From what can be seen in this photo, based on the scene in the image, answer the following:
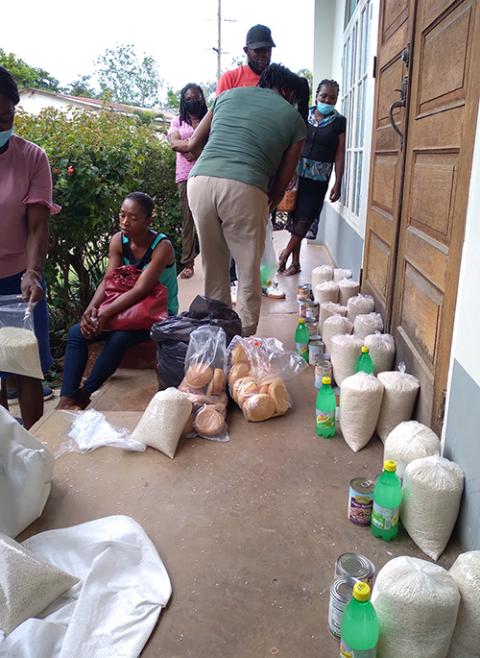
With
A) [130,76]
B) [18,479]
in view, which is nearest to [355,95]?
[18,479]

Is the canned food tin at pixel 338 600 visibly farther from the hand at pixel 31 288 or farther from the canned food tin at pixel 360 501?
the hand at pixel 31 288

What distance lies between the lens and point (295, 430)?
2.52 m

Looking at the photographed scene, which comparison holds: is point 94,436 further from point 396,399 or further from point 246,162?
point 246,162

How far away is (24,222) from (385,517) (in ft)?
6.89

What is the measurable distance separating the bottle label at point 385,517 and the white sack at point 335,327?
61.7 inches

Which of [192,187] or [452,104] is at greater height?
[452,104]

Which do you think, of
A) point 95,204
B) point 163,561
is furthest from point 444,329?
point 95,204

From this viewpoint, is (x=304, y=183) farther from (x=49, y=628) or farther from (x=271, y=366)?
(x=49, y=628)

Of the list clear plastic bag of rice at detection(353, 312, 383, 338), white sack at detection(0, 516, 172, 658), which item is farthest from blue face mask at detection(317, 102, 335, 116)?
white sack at detection(0, 516, 172, 658)

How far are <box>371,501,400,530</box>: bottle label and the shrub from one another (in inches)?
137

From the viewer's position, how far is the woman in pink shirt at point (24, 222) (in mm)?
2461

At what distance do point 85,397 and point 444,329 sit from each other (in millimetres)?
1978

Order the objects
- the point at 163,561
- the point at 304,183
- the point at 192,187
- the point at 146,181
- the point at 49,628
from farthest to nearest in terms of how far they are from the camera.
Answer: the point at 146,181
the point at 304,183
the point at 192,187
the point at 163,561
the point at 49,628

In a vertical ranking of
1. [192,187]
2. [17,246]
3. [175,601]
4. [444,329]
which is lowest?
[175,601]
